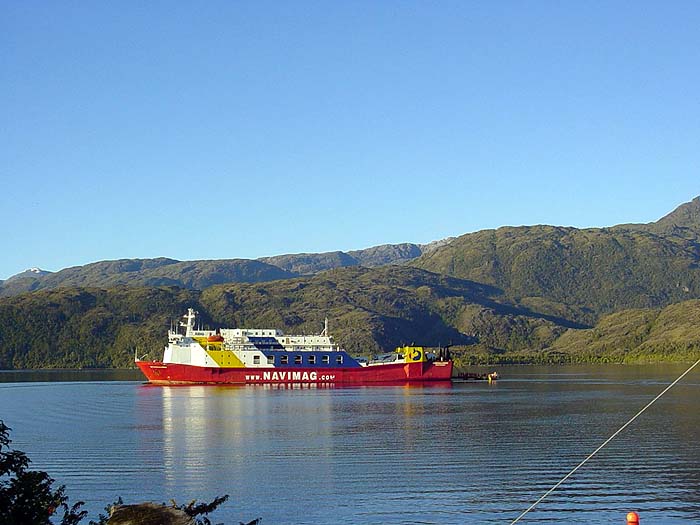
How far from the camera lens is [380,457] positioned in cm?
3984

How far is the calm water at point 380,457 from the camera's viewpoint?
1137 inches

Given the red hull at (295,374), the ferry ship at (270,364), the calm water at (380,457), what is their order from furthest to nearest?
the ferry ship at (270,364) < the red hull at (295,374) < the calm water at (380,457)

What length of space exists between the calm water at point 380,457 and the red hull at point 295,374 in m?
30.7

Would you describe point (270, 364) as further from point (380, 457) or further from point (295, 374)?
point (380, 457)

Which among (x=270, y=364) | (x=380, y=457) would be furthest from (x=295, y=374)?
(x=380, y=457)

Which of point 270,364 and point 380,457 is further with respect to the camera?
point 270,364

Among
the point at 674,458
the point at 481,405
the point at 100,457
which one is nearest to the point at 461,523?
the point at 674,458

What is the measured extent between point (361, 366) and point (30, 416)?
50814 mm

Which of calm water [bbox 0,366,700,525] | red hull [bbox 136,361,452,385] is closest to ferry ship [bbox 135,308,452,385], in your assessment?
red hull [bbox 136,361,452,385]

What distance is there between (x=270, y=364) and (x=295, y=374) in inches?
129

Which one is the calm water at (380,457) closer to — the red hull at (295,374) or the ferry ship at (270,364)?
the red hull at (295,374)

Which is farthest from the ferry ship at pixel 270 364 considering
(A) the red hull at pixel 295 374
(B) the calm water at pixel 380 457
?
(B) the calm water at pixel 380 457

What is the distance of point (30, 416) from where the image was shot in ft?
215

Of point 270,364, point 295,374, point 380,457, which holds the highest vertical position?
point 270,364
